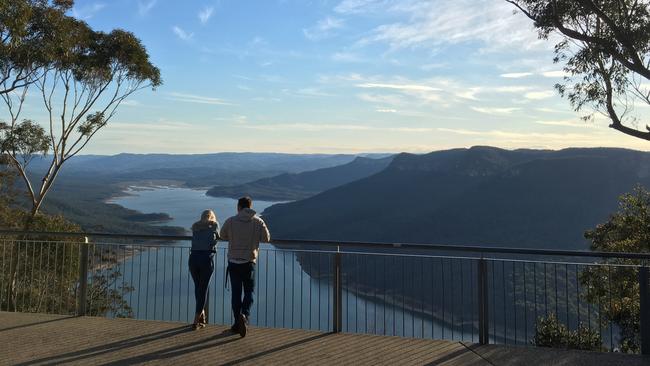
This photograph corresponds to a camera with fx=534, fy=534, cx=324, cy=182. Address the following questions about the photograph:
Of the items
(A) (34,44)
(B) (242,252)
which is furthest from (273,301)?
(B) (242,252)

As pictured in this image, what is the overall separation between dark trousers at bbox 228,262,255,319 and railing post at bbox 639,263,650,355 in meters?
4.11

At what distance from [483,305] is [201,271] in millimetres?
3324

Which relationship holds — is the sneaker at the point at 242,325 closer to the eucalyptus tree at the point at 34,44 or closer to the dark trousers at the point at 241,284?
the dark trousers at the point at 241,284

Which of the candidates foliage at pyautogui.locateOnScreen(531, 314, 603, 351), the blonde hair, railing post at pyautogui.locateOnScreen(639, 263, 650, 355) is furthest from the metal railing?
the blonde hair

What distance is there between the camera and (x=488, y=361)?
17.1 ft

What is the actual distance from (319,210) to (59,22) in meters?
110

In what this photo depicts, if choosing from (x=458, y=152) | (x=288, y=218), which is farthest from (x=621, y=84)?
(x=458, y=152)

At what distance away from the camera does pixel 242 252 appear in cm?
608

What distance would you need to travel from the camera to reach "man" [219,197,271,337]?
6.08 meters

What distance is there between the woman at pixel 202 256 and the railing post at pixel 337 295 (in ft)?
4.87

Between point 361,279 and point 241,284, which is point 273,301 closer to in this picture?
point 361,279

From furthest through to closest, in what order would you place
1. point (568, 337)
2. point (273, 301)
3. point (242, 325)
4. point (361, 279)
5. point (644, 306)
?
point (273, 301), point (361, 279), point (568, 337), point (242, 325), point (644, 306)

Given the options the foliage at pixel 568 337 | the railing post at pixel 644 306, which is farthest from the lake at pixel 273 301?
the railing post at pixel 644 306

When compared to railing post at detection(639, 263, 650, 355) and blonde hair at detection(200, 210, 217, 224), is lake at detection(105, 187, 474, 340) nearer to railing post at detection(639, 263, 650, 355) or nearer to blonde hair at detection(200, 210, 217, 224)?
blonde hair at detection(200, 210, 217, 224)
